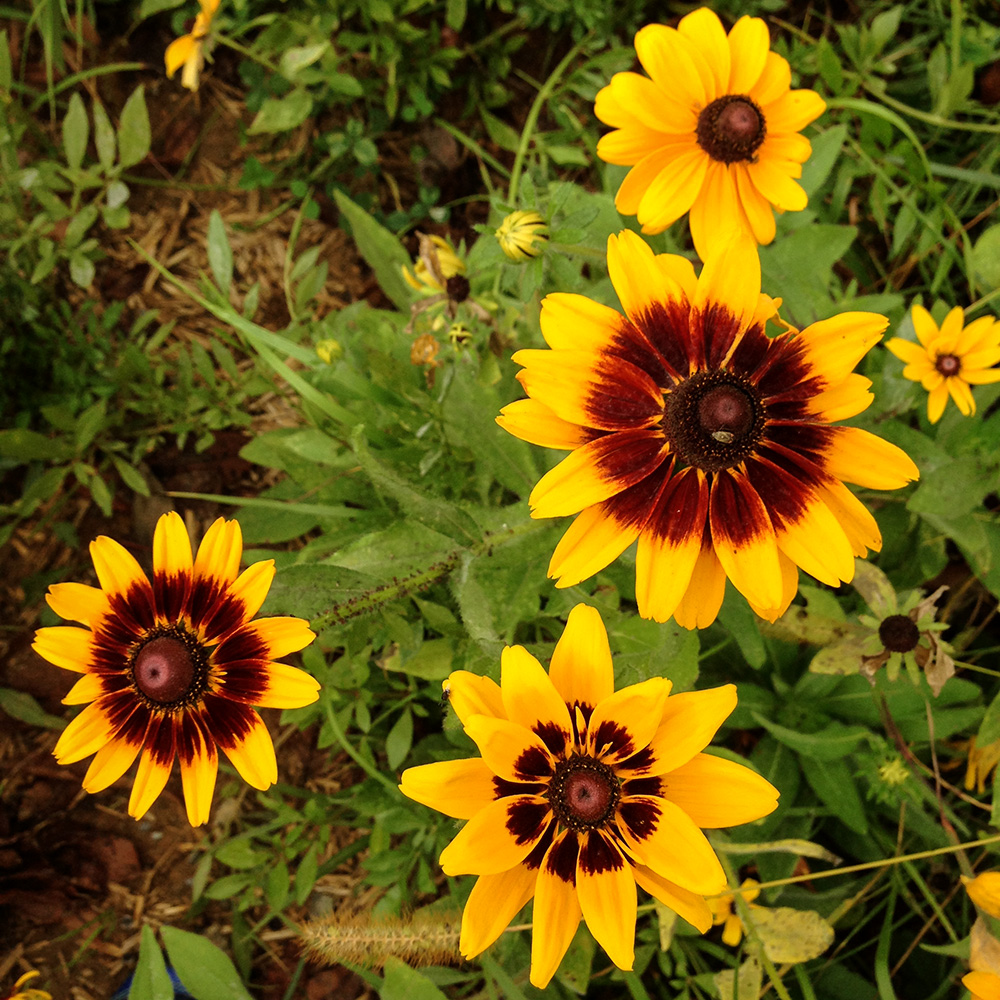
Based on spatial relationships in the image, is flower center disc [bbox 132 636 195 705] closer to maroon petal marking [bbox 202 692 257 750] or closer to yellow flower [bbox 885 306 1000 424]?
maroon petal marking [bbox 202 692 257 750]

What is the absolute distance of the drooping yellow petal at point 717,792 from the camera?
1189 mm

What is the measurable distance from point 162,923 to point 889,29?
3405mm

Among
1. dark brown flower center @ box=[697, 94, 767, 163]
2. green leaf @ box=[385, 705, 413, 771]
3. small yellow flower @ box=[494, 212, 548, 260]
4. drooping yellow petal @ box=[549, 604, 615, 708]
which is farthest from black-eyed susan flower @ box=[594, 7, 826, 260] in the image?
green leaf @ box=[385, 705, 413, 771]

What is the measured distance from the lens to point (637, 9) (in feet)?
8.80

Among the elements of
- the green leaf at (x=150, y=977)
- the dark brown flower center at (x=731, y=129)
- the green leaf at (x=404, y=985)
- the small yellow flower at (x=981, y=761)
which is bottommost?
the green leaf at (x=150, y=977)

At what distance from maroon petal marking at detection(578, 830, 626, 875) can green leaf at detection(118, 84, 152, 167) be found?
2488 millimetres

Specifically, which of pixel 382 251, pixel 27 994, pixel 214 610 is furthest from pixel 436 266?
pixel 27 994

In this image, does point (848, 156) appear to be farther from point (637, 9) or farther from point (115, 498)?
point (115, 498)

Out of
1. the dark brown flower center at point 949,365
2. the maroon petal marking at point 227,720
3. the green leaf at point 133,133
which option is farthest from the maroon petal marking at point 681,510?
the green leaf at point 133,133

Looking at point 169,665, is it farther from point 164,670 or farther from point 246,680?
point 246,680

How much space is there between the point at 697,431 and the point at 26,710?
213cm

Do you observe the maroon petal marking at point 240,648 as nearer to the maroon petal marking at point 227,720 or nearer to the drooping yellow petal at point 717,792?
the maroon petal marking at point 227,720

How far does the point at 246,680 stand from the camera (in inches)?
57.8

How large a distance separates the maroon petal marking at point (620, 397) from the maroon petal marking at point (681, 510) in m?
0.11
